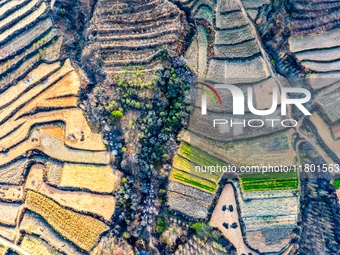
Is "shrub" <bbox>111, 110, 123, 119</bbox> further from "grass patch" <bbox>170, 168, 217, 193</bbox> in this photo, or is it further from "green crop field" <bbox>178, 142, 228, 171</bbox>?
"grass patch" <bbox>170, 168, 217, 193</bbox>

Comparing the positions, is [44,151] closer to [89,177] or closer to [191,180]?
[89,177]

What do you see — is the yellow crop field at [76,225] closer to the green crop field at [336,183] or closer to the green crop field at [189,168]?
the green crop field at [189,168]

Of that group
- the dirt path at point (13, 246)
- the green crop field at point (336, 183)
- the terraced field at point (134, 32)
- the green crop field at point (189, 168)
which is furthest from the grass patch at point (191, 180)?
the dirt path at point (13, 246)

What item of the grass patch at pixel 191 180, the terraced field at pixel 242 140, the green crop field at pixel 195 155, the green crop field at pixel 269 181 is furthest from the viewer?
the green crop field at pixel 195 155

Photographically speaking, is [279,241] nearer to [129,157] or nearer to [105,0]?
[129,157]

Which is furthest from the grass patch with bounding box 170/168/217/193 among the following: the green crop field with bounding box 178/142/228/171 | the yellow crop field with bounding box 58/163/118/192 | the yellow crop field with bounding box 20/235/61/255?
the yellow crop field with bounding box 20/235/61/255

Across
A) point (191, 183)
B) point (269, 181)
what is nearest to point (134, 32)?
point (191, 183)
